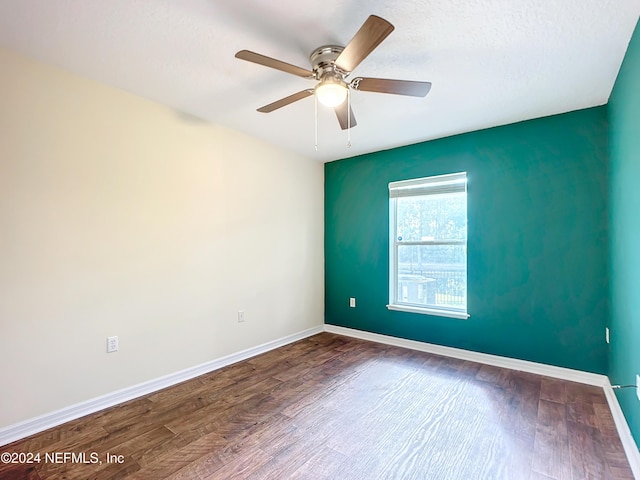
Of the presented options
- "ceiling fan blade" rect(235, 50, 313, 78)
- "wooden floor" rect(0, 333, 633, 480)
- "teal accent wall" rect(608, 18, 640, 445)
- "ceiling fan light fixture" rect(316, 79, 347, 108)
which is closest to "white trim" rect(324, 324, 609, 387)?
"wooden floor" rect(0, 333, 633, 480)

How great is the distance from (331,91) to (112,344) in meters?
2.42

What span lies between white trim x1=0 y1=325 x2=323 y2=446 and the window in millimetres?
1843


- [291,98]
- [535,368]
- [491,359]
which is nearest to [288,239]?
[291,98]

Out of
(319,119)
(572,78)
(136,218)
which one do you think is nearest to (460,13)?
(572,78)

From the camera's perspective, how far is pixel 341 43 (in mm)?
1903

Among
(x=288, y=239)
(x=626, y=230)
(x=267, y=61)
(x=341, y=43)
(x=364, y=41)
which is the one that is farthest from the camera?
(x=288, y=239)

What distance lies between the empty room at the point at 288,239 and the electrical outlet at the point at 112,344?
0.02m

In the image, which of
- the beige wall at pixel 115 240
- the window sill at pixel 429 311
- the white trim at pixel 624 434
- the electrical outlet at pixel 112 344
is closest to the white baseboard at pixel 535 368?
the white trim at pixel 624 434

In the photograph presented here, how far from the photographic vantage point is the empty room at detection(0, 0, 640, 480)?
1772 mm

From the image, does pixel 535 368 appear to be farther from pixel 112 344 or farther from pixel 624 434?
pixel 112 344

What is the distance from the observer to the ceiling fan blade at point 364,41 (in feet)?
4.59

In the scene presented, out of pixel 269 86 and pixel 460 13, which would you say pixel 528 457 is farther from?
pixel 269 86

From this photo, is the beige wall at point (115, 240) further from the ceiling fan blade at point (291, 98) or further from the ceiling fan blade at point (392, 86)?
the ceiling fan blade at point (392, 86)

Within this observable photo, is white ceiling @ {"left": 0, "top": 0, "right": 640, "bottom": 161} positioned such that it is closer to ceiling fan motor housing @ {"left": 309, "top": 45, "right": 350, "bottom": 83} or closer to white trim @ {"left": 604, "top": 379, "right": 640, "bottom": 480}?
ceiling fan motor housing @ {"left": 309, "top": 45, "right": 350, "bottom": 83}
